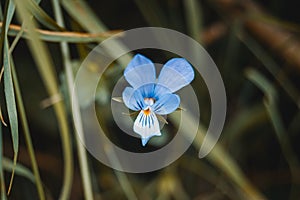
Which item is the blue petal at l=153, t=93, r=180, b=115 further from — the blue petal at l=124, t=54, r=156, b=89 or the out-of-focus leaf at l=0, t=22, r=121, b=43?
the out-of-focus leaf at l=0, t=22, r=121, b=43

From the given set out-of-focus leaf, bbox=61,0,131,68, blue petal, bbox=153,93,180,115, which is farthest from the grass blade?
blue petal, bbox=153,93,180,115

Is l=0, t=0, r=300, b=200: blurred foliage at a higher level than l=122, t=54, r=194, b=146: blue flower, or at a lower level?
higher

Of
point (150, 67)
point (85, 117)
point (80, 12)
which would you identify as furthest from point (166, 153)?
point (150, 67)

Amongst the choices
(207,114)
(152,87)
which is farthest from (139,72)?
(207,114)

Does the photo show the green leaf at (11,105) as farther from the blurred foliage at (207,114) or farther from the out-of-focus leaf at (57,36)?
the blurred foliage at (207,114)

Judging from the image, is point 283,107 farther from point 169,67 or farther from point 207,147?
point 169,67

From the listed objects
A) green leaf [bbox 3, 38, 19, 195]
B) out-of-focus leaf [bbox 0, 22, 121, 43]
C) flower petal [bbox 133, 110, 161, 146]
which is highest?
out-of-focus leaf [bbox 0, 22, 121, 43]

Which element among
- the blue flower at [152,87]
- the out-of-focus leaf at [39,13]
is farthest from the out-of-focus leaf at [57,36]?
the blue flower at [152,87]

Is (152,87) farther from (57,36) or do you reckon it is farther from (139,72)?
(57,36)
